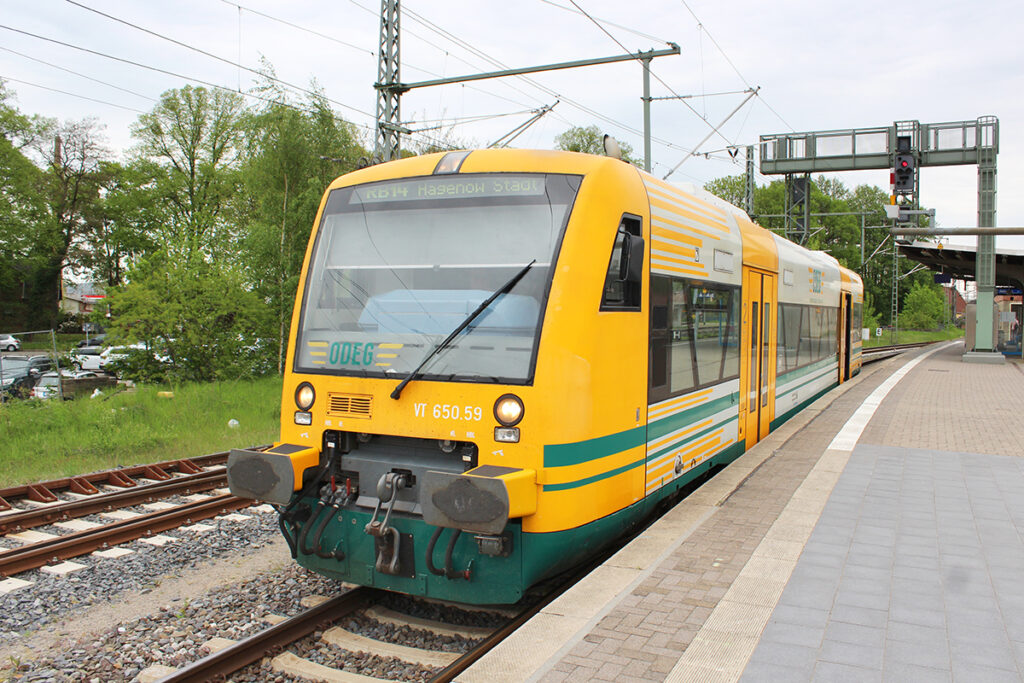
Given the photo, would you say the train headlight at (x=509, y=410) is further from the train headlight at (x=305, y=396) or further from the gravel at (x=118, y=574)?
the gravel at (x=118, y=574)

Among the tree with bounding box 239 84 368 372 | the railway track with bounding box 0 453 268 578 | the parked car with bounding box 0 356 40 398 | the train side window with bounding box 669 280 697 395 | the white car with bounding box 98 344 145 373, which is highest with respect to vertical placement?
the tree with bounding box 239 84 368 372

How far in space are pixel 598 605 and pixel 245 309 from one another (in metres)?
14.3

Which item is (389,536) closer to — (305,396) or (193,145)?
(305,396)

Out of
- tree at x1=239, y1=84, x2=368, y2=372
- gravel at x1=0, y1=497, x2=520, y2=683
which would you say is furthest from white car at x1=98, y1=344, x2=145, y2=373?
gravel at x1=0, y1=497, x2=520, y2=683

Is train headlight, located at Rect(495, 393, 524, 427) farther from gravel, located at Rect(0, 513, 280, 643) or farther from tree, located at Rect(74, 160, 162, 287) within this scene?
tree, located at Rect(74, 160, 162, 287)

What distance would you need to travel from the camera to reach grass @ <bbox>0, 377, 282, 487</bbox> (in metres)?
10.9

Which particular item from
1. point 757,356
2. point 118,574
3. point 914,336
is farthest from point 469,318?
point 914,336

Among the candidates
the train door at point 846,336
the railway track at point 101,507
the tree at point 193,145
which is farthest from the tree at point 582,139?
the railway track at point 101,507

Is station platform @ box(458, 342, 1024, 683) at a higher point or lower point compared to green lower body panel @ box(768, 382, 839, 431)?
lower

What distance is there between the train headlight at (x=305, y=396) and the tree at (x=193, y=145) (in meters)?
42.2

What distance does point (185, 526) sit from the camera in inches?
311

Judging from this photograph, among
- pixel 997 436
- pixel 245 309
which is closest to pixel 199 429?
pixel 245 309

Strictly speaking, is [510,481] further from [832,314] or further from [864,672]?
[832,314]

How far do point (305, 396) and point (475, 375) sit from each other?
1.44 m
